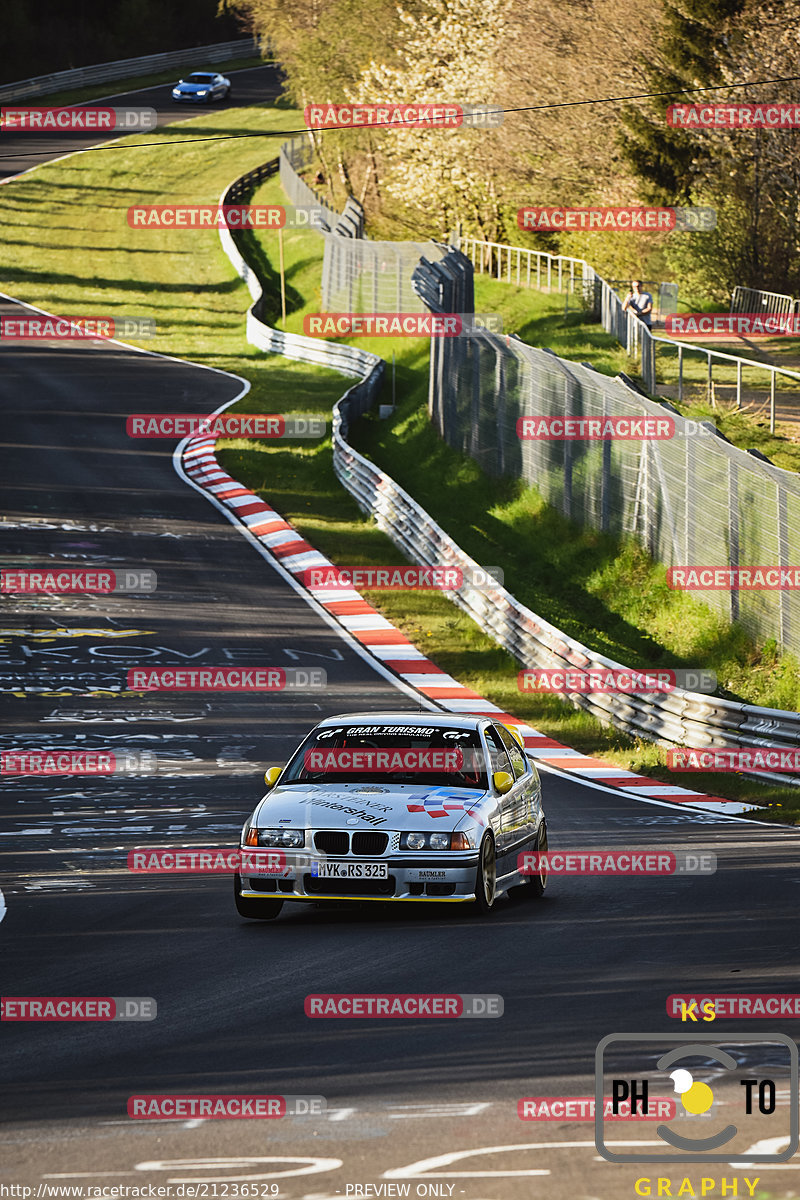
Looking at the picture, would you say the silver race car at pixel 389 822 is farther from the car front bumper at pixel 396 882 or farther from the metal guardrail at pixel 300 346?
the metal guardrail at pixel 300 346

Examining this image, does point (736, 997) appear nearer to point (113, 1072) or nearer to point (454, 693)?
point (113, 1072)

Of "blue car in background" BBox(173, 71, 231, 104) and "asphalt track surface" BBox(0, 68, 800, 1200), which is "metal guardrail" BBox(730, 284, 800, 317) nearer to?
"asphalt track surface" BBox(0, 68, 800, 1200)

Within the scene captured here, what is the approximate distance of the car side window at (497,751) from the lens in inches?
474

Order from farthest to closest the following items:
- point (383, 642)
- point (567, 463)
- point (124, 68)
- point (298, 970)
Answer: point (124, 68)
point (567, 463)
point (383, 642)
point (298, 970)

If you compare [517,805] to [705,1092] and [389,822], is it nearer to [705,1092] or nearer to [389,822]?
[389,822]

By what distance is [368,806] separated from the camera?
11.0 m

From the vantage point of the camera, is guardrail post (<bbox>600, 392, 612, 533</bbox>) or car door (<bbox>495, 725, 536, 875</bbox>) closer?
car door (<bbox>495, 725, 536, 875</bbox>)

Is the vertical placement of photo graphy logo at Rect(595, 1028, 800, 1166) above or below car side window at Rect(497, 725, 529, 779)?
above

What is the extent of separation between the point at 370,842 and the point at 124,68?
9321 centimetres

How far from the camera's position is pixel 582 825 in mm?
15234

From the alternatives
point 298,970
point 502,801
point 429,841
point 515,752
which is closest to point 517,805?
point 502,801

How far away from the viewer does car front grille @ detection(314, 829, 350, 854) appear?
35.2 ft

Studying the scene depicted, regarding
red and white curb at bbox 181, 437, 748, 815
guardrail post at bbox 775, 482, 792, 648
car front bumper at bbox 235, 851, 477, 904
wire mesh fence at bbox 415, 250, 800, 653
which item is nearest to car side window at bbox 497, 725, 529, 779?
car front bumper at bbox 235, 851, 477, 904

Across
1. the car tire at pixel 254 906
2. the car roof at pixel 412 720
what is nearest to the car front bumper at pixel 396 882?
the car tire at pixel 254 906
